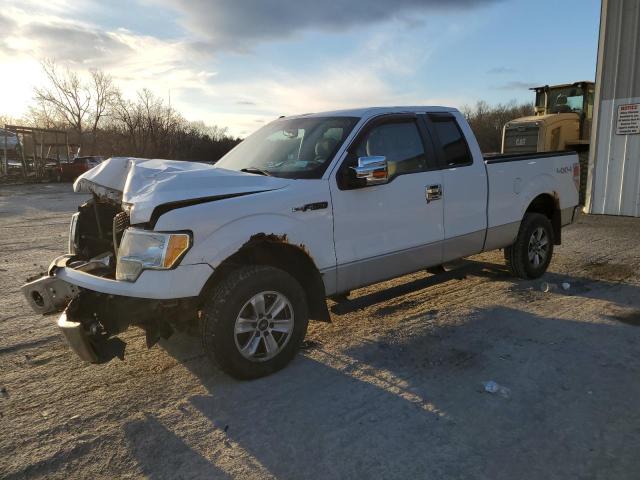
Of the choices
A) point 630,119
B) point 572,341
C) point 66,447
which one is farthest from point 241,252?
point 630,119

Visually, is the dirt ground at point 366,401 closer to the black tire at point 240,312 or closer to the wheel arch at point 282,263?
the black tire at point 240,312

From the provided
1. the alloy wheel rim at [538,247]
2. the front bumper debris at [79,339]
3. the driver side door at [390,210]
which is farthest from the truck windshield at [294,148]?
the alloy wheel rim at [538,247]

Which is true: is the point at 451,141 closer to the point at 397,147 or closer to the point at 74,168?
the point at 397,147

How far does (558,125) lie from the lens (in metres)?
13.3

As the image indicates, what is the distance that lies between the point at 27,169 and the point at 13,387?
31.9 meters

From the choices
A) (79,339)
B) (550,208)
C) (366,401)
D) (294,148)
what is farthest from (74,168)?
(366,401)

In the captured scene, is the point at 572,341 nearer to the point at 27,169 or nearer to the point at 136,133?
the point at 27,169

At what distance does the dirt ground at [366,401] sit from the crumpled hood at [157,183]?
1331 mm

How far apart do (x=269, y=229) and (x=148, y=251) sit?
84cm

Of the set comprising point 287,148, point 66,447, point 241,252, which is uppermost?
point 287,148

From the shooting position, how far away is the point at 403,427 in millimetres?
2979

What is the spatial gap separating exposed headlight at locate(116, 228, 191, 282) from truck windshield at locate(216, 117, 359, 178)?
1.19 m

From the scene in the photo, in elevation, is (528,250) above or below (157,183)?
below

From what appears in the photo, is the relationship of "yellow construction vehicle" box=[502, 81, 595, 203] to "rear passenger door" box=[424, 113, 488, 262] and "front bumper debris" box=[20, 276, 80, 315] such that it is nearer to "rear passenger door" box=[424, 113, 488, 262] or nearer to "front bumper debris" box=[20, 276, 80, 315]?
"rear passenger door" box=[424, 113, 488, 262]
